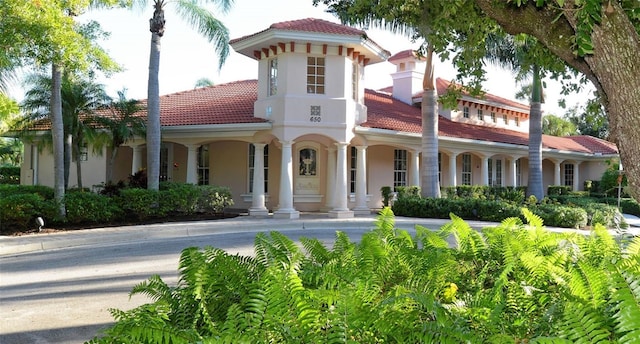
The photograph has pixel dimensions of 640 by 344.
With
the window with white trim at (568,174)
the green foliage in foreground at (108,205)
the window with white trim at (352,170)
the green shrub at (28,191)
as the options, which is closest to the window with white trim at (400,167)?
the window with white trim at (352,170)

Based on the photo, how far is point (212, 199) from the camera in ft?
56.8

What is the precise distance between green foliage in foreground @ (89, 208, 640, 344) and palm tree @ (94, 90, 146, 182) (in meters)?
16.2

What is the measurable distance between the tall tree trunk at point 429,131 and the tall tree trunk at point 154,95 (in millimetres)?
9504

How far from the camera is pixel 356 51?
18.8 m

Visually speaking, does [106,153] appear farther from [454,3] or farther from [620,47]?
[620,47]

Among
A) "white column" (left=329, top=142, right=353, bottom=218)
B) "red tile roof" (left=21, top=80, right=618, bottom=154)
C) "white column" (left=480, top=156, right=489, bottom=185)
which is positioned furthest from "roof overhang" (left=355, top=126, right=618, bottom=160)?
"white column" (left=329, top=142, right=353, bottom=218)

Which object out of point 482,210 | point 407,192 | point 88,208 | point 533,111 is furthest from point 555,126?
point 88,208

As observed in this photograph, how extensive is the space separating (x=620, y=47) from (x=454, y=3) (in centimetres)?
219

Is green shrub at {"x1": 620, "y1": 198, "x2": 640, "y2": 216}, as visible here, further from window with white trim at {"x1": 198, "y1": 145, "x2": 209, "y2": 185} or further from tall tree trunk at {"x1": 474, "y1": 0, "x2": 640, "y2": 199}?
tall tree trunk at {"x1": 474, "y1": 0, "x2": 640, "y2": 199}

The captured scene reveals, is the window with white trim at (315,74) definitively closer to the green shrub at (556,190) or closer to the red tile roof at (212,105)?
the red tile roof at (212,105)

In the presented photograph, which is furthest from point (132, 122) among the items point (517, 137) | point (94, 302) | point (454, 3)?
point (517, 137)

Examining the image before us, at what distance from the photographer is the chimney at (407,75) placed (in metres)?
28.3

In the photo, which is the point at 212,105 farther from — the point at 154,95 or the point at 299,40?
the point at 299,40

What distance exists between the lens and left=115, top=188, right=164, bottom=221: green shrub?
14867mm
